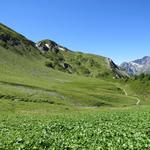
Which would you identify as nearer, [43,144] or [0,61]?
[43,144]

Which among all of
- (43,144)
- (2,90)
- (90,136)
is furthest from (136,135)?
(2,90)

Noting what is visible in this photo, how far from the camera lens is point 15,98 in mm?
92812

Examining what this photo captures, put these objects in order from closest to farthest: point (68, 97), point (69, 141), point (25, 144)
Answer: point (25, 144) < point (69, 141) < point (68, 97)

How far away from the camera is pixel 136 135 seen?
31.0 m

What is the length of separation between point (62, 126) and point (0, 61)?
151 m

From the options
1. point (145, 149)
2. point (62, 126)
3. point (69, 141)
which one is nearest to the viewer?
point (145, 149)

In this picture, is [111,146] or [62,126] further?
[62,126]

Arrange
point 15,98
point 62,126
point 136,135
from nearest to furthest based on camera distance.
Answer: point 136,135, point 62,126, point 15,98

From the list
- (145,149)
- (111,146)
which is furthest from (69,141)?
(145,149)

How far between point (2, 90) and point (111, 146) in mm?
78396

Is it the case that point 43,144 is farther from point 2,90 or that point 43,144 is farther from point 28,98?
point 2,90

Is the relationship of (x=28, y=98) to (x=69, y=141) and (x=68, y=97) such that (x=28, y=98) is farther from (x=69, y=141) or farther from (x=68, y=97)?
(x=69, y=141)

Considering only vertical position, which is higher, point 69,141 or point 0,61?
point 0,61

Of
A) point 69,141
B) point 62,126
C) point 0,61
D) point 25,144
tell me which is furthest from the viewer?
point 0,61
